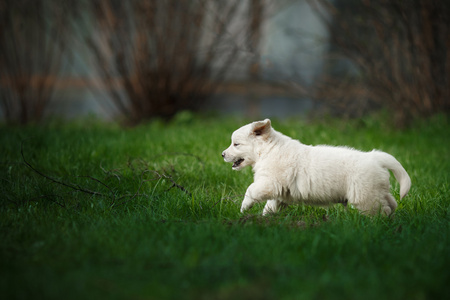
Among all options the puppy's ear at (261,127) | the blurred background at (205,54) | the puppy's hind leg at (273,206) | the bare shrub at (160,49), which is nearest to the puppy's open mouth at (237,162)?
the puppy's ear at (261,127)

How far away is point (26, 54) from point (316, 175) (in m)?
6.92

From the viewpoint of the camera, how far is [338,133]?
643 cm

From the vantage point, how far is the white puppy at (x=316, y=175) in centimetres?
307

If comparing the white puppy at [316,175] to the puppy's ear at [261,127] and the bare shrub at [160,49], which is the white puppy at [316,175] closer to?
the puppy's ear at [261,127]

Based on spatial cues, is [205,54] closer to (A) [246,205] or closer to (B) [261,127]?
(B) [261,127]

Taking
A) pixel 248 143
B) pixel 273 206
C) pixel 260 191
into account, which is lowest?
pixel 273 206

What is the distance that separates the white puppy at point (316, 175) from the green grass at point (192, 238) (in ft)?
0.41

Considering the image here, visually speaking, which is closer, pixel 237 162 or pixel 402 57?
pixel 237 162

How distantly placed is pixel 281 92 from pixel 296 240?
838cm

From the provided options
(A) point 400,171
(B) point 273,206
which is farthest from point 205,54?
(A) point 400,171

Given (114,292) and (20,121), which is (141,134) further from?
(114,292)

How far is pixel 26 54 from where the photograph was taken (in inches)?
325

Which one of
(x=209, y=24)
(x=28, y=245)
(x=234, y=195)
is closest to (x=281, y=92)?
(x=209, y=24)

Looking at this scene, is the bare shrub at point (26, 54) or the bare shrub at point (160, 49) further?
the bare shrub at point (26, 54)
